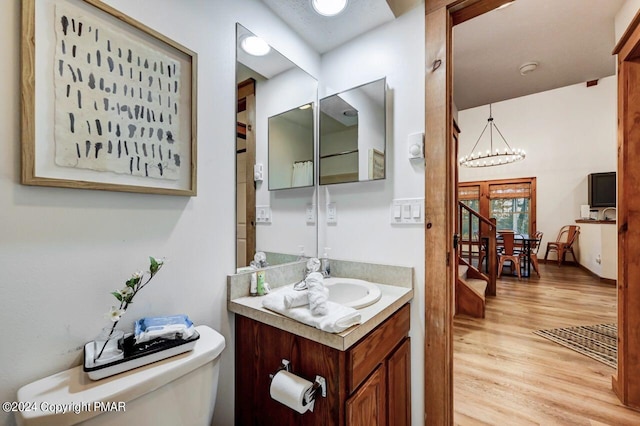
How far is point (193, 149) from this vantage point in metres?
1.07

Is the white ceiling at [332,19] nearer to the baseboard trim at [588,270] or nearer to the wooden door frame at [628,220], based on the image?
the wooden door frame at [628,220]

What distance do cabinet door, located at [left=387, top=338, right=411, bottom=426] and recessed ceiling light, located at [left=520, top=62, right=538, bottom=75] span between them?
7.98ft

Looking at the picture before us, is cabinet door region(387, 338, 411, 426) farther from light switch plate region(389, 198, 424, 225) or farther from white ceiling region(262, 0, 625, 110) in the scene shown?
white ceiling region(262, 0, 625, 110)

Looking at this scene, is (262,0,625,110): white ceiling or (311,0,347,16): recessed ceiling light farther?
(262,0,625,110): white ceiling

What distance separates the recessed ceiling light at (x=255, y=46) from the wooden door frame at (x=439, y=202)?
0.85 m

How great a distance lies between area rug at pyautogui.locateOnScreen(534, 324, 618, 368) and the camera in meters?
2.28

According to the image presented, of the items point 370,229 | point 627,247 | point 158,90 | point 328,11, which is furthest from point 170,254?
point 627,247

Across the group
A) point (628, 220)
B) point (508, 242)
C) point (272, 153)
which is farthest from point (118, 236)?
point (508, 242)

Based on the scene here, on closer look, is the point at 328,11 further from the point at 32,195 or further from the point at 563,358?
the point at 563,358

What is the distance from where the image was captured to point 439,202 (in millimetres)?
1312

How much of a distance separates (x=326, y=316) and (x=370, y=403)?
421 mm

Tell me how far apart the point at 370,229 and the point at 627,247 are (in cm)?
157

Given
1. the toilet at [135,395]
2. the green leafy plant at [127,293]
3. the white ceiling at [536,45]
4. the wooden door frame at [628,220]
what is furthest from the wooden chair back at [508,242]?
the green leafy plant at [127,293]

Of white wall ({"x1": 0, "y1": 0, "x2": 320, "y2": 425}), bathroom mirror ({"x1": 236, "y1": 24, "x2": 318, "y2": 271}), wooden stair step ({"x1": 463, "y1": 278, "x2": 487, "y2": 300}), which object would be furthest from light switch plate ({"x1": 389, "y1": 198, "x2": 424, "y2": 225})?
wooden stair step ({"x1": 463, "y1": 278, "x2": 487, "y2": 300})
